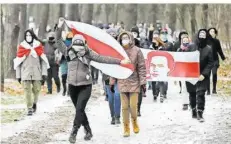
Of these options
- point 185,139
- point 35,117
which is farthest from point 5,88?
point 185,139

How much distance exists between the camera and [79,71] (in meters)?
9.09

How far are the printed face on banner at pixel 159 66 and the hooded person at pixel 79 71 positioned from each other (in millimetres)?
2389

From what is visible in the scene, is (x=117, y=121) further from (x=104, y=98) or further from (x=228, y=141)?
(x=104, y=98)

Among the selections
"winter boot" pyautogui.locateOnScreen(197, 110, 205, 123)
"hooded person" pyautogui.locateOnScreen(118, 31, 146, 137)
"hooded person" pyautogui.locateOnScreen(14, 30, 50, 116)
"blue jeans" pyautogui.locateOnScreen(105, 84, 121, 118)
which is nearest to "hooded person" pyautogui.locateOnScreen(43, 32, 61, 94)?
"hooded person" pyautogui.locateOnScreen(14, 30, 50, 116)

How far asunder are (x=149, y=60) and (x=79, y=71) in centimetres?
274

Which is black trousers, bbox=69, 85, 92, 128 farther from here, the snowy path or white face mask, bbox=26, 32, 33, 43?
white face mask, bbox=26, 32, 33, 43

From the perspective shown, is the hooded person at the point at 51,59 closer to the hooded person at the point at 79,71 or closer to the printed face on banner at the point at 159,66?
the printed face on banner at the point at 159,66

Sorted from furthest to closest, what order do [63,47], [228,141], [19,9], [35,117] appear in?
[19,9] < [35,117] < [63,47] < [228,141]

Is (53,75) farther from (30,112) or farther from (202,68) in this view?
(202,68)

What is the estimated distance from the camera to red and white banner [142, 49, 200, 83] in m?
11.1

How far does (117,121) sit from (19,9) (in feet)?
33.5

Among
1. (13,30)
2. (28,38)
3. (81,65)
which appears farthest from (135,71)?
(13,30)

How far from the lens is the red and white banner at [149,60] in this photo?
9.52 meters

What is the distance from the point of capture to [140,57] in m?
9.38
